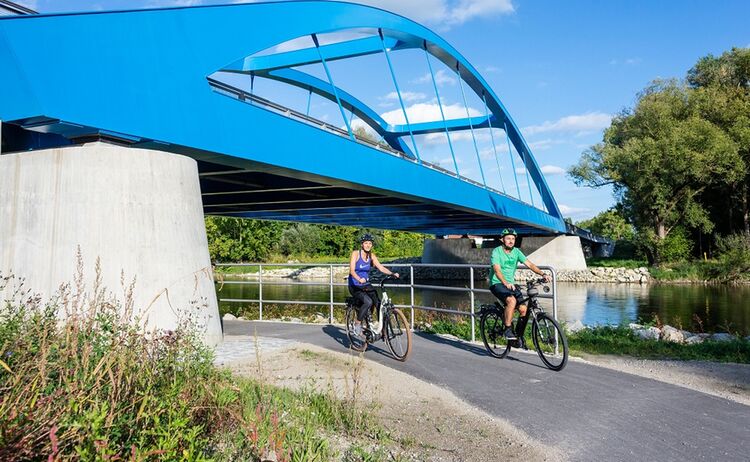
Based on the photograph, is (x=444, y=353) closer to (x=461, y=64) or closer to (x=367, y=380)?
(x=367, y=380)

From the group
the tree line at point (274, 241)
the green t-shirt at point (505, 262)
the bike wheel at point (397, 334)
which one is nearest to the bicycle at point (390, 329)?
the bike wheel at point (397, 334)

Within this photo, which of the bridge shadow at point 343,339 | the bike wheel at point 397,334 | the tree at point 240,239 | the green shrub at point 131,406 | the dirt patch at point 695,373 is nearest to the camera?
the green shrub at point 131,406

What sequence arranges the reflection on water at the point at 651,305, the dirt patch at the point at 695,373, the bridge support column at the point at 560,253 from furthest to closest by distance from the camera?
1. the bridge support column at the point at 560,253
2. the reflection on water at the point at 651,305
3. the dirt patch at the point at 695,373

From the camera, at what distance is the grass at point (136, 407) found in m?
2.48

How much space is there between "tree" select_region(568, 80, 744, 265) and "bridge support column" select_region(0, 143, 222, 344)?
34.6 meters

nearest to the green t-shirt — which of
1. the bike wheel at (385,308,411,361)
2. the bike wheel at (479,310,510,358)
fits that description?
the bike wheel at (479,310,510,358)

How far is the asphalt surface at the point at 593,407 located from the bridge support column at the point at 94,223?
2.75 metres

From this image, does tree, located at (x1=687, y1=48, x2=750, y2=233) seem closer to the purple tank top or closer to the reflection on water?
the reflection on water

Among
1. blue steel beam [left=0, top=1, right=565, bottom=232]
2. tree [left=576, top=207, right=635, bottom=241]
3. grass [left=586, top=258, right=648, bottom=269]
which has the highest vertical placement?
tree [left=576, top=207, right=635, bottom=241]

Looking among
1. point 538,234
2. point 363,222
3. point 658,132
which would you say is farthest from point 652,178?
point 363,222

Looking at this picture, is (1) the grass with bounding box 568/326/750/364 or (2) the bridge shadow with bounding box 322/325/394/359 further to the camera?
(1) the grass with bounding box 568/326/750/364

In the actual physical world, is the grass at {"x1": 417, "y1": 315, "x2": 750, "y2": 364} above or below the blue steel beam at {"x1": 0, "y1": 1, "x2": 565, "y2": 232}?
below

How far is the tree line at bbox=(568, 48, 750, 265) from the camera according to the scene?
3628cm

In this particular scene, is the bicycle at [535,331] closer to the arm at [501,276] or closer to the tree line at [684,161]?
the arm at [501,276]
